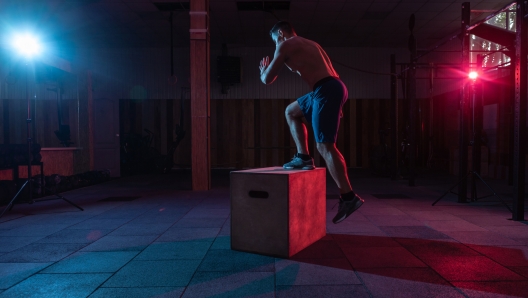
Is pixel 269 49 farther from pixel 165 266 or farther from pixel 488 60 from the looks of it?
pixel 165 266

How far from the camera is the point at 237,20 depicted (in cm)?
905

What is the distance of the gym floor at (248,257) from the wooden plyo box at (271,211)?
10 centimetres

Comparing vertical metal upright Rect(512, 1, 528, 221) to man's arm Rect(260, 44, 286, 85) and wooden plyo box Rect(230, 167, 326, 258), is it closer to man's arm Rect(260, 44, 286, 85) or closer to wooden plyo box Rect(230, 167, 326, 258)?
wooden plyo box Rect(230, 167, 326, 258)

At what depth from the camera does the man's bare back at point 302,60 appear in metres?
2.76

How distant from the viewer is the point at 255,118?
11.7 metres

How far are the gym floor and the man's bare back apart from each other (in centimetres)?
135

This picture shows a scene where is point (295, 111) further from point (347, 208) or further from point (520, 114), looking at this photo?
point (520, 114)

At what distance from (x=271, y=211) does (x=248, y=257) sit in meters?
0.36

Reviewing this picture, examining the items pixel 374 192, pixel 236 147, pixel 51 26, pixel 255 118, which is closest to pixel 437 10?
pixel 374 192

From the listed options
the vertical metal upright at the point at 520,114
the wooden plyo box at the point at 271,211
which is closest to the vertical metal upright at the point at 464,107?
the vertical metal upright at the point at 520,114

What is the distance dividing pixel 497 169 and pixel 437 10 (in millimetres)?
A: 3924

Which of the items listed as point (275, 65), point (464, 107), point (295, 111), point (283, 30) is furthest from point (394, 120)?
point (275, 65)

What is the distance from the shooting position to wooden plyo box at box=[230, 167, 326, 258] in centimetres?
243

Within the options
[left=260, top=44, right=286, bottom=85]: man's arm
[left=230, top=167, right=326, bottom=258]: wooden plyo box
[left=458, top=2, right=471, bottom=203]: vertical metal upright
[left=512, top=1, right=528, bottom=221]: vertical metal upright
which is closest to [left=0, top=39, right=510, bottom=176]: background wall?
[left=458, top=2, right=471, bottom=203]: vertical metal upright
